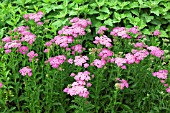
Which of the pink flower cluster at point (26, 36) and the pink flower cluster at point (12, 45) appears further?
the pink flower cluster at point (26, 36)

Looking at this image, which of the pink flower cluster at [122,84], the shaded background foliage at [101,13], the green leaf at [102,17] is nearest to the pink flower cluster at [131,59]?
the pink flower cluster at [122,84]

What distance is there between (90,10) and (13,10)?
0.99 metres

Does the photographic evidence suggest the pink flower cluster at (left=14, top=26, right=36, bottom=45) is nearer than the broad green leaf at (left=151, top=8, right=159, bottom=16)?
Yes

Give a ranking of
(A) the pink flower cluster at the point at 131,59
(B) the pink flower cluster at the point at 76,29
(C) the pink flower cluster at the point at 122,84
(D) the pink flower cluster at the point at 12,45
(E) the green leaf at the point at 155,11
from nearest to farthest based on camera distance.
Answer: (C) the pink flower cluster at the point at 122,84 → (A) the pink flower cluster at the point at 131,59 → (D) the pink flower cluster at the point at 12,45 → (B) the pink flower cluster at the point at 76,29 → (E) the green leaf at the point at 155,11

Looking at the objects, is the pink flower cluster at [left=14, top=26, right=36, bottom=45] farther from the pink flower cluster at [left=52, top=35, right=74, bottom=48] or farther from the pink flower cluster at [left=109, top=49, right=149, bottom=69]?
the pink flower cluster at [left=109, top=49, right=149, bottom=69]

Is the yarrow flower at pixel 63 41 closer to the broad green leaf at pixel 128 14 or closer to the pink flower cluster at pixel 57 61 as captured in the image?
the pink flower cluster at pixel 57 61

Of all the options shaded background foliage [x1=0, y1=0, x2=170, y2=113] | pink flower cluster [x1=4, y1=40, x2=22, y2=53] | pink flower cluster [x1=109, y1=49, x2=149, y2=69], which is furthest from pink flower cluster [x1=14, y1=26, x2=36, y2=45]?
pink flower cluster [x1=109, y1=49, x2=149, y2=69]

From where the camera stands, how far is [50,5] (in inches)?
179

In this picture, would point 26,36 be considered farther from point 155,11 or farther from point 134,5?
point 155,11

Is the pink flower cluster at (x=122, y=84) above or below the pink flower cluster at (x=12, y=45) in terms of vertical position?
below

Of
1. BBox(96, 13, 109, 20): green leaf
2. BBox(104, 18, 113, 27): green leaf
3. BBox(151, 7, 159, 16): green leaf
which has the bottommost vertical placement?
BBox(104, 18, 113, 27): green leaf

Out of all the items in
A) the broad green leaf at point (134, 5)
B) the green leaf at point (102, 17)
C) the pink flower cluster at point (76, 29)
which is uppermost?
the pink flower cluster at point (76, 29)

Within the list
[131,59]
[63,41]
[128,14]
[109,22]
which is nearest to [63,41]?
[63,41]

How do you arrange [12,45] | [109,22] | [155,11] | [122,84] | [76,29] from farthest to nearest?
[155,11] < [109,22] < [76,29] < [12,45] < [122,84]
